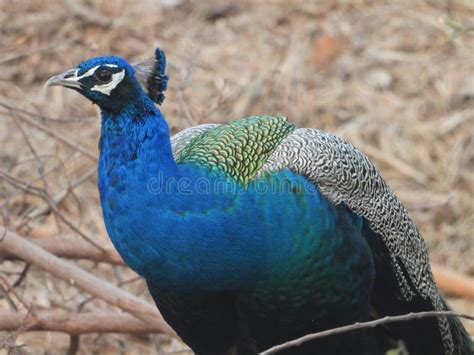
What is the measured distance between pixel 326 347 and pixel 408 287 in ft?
1.34

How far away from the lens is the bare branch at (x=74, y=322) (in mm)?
4137

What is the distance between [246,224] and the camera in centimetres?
340

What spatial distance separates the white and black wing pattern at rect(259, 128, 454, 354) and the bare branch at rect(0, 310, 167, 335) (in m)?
0.98

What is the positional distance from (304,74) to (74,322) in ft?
10.9

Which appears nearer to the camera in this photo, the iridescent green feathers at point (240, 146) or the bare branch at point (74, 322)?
the iridescent green feathers at point (240, 146)

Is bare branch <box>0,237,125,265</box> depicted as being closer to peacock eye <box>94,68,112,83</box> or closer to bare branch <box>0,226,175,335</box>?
bare branch <box>0,226,175,335</box>

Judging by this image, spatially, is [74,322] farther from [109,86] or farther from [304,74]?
[304,74]

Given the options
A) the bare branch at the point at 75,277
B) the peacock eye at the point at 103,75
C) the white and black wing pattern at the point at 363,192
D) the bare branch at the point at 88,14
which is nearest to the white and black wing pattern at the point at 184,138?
the white and black wing pattern at the point at 363,192

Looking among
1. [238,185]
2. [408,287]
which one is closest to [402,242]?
[408,287]

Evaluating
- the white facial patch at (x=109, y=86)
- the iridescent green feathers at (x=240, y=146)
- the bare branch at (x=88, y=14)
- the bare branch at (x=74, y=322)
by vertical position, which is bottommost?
the bare branch at (x=74, y=322)

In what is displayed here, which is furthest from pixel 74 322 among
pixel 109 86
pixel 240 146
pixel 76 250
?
pixel 109 86

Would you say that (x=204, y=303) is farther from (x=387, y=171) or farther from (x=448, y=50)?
(x=448, y=50)

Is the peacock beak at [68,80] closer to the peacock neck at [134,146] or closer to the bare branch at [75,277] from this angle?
the peacock neck at [134,146]

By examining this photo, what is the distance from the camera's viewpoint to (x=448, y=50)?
7.25 m
